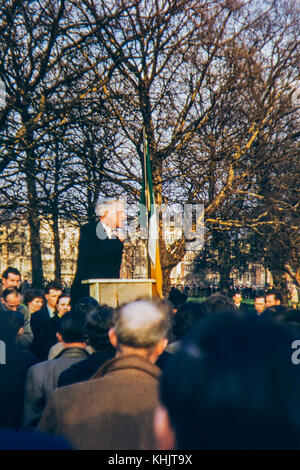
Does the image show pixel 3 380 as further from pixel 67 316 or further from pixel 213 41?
pixel 213 41

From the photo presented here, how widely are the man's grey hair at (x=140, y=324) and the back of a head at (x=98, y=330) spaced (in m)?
1.15

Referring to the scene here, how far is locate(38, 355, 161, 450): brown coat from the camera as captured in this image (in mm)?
1947

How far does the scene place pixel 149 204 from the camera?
10219 mm

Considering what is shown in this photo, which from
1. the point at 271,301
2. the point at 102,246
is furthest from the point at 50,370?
the point at 271,301

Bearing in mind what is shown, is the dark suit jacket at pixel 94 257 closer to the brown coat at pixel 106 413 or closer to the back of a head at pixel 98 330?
the back of a head at pixel 98 330

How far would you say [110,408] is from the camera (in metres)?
2.04

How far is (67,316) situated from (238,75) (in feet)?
40.2

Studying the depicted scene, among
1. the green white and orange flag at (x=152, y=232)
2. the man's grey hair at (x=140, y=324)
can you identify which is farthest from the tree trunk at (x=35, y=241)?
the man's grey hair at (x=140, y=324)

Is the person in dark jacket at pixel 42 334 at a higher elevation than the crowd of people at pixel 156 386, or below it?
below

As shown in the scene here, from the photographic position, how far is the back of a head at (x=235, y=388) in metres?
1.02

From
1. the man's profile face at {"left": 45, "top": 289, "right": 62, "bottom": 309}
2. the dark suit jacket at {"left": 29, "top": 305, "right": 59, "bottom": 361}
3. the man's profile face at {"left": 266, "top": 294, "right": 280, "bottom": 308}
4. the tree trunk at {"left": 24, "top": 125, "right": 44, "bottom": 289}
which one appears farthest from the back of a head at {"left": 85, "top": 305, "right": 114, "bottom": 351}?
the tree trunk at {"left": 24, "top": 125, "right": 44, "bottom": 289}

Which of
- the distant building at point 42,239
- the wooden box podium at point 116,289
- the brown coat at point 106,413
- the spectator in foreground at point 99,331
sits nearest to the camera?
the brown coat at point 106,413

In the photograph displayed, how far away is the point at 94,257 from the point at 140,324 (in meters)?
3.58
